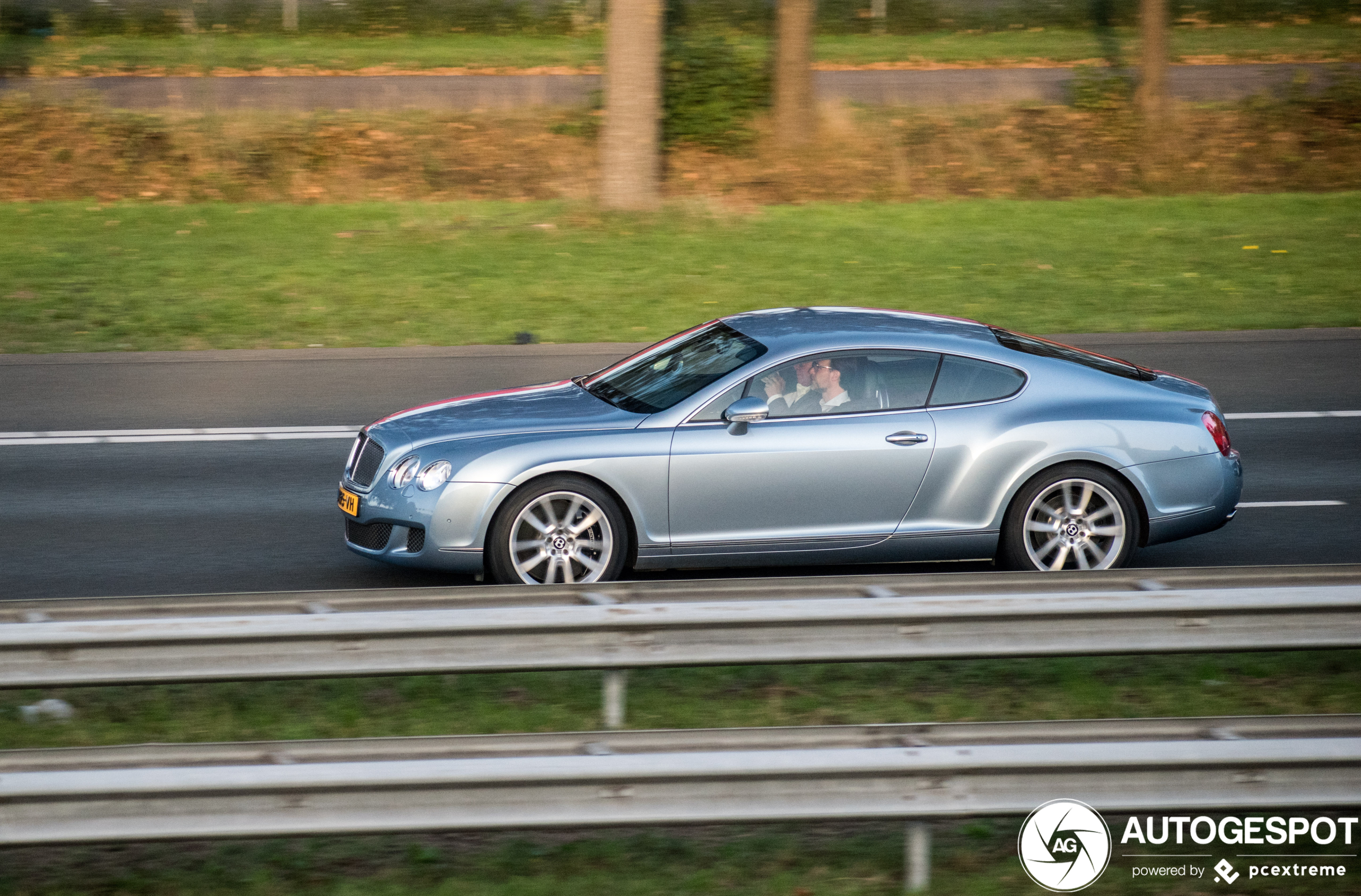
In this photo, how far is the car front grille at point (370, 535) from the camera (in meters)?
7.70

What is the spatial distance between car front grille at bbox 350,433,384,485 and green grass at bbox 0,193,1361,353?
6.83m

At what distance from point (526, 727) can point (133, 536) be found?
4.25 meters

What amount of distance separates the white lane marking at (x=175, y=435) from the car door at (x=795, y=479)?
15.3 feet

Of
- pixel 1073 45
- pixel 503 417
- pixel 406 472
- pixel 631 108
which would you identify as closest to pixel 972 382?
pixel 503 417

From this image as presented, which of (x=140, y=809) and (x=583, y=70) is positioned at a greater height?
(x=583, y=70)

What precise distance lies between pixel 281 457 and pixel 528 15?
2602 cm

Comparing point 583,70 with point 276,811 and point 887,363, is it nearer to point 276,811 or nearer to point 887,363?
point 887,363

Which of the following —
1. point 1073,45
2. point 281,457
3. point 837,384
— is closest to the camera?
point 837,384

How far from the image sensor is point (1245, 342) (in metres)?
14.8

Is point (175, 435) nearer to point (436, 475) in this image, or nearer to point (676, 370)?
point (436, 475)

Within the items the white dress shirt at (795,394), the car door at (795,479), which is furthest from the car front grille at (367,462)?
the white dress shirt at (795,394)

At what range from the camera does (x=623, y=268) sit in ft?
57.2

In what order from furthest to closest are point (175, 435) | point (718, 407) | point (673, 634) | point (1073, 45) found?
point (1073, 45), point (175, 435), point (718, 407), point (673, 634)

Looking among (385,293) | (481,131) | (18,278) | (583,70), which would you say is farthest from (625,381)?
(583,70)
